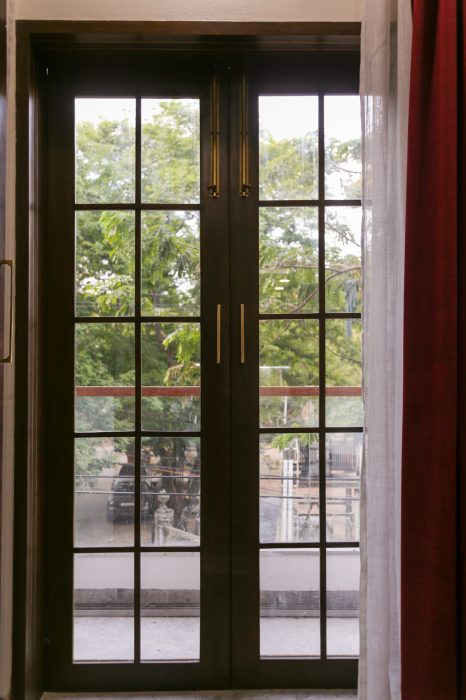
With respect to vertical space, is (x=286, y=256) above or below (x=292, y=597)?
above

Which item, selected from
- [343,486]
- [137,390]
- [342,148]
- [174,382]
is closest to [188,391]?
[174,382]

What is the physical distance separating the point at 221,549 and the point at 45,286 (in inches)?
40.8

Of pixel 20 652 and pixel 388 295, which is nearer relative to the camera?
pixel 388 295

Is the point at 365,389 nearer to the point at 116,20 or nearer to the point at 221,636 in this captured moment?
the point at 221,636

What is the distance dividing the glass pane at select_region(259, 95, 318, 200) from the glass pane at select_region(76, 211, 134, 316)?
48 centimetres

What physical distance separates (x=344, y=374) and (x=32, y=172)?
119cm

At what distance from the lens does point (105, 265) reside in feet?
6.44

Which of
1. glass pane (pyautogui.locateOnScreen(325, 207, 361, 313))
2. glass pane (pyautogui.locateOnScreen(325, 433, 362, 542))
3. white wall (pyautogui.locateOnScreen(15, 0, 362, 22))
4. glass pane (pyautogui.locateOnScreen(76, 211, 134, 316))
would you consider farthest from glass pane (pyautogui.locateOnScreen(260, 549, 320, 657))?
white wall (pyautogui.locateOnScreen(15, 0, 362, 22))

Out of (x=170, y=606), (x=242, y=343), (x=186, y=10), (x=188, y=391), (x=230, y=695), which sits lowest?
(x=230, y=695)

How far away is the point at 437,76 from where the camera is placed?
1.53 m

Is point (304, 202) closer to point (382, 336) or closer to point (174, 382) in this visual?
point (382, 336)

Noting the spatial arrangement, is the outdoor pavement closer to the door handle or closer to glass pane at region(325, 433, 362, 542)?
glass pane at region(325, 433, 362, 542)

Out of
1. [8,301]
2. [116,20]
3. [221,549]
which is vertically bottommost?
[221,549]

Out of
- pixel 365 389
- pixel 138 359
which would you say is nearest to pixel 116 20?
pixel 138 359
